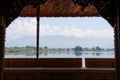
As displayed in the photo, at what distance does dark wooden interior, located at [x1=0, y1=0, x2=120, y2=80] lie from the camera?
14.1 feet

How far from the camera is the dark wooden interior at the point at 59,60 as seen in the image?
4.29 m

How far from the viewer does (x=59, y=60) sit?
8.27 meters

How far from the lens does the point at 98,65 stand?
829 centimetres

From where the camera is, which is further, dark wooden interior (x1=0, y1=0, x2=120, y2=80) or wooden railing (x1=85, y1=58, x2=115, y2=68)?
wooden railing (x1=85, y1=58, x2=115, y2=68)

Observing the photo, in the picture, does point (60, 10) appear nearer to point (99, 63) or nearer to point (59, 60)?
point (59, 60)
